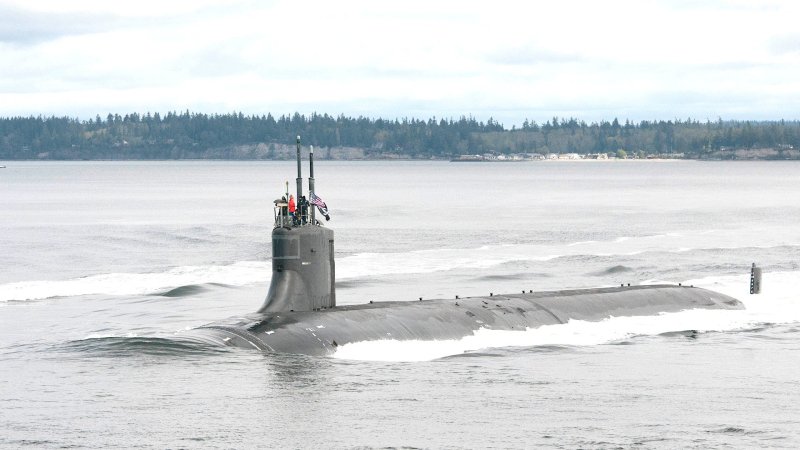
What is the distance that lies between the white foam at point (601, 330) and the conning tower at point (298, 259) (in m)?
2.45

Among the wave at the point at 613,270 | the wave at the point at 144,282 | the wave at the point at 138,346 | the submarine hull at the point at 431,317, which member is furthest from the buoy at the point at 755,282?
the wave at the point at 138,346

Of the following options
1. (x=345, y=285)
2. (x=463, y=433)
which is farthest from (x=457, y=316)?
(x=345, y=285)

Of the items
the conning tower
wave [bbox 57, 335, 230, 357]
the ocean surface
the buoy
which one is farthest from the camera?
the buoy

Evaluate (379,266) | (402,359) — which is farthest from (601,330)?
(379,266)

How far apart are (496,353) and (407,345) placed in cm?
274

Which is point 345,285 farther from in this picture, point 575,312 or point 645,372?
point 645,372

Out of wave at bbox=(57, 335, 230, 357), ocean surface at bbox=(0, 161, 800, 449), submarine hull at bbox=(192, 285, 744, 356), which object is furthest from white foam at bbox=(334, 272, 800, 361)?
wave at bbox=(57, 335, 230, 357)

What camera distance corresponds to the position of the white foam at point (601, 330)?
35.1 m

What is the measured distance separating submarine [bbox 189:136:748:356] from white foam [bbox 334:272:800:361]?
28 cm

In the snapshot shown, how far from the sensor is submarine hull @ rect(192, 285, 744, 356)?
3372 cm

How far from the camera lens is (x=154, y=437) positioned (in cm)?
2631

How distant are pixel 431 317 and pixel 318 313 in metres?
3.82

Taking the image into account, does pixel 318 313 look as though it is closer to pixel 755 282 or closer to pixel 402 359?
pixel 402 359

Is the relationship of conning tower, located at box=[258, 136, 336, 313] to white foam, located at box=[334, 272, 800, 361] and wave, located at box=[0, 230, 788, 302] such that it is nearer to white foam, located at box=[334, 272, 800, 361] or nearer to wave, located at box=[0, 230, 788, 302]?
white foam, located at box=[334, 272, 800, 361]
